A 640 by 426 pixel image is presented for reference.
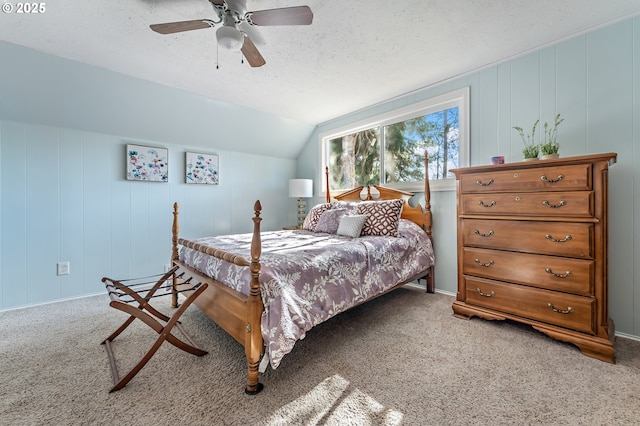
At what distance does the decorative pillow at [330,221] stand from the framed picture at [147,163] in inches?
84.9

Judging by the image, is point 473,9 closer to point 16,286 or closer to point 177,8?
point 177,8

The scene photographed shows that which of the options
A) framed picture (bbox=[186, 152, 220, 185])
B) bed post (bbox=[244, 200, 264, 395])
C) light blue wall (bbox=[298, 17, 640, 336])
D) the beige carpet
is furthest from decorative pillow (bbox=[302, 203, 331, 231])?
bed post (bbox=[244, 200, 264, 395])

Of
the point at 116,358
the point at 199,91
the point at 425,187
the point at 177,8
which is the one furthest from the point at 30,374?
the point at 425,187

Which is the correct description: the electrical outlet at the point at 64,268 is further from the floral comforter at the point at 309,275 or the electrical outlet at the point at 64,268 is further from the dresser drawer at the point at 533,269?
the dresser drawer at the point at 533,269

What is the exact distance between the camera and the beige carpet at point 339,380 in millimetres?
1338

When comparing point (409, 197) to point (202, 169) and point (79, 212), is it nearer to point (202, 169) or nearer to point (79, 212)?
point (202, 169)

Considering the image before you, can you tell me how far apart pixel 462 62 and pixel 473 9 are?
2.60 ft

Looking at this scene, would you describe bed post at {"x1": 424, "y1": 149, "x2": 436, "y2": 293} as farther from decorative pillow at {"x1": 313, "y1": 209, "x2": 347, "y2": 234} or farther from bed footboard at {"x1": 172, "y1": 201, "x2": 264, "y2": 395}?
bed footboard at {"x1": 172, "y1": 201, "x2": 264, "y2": 395}

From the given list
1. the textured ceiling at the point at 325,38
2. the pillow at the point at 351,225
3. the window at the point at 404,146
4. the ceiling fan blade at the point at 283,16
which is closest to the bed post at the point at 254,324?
the ceiling fan blade at the point at 283,16

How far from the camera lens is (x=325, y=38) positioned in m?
2.26

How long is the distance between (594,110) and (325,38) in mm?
2246

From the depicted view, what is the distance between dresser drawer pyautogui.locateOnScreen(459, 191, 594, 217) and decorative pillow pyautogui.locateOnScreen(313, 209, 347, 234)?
1287 millimetres

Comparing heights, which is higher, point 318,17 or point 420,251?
point 318,17

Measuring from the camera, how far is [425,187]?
3158mm
